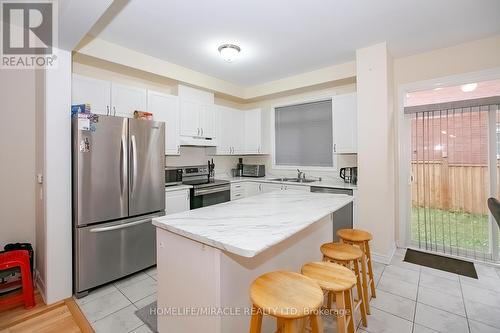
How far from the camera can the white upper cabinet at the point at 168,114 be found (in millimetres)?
→ 3286

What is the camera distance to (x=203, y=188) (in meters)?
3.56

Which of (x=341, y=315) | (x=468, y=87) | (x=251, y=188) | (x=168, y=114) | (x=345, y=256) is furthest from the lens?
(x=251, y=188)

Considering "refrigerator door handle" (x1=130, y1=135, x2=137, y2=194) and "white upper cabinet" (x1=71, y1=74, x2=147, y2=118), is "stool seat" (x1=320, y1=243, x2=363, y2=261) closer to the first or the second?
"refrigerator door handle" (x1=130, y1=135, x2=137, y2=194)

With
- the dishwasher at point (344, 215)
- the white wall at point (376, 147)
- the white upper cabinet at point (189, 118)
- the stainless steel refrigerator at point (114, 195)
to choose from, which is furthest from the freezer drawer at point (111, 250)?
the white wall at point (376, 147)

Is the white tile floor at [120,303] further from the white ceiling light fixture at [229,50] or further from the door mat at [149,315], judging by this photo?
the white ceiling light fixture at [229,50]

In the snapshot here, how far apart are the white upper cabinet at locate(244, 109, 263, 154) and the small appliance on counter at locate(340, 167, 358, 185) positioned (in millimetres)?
1647

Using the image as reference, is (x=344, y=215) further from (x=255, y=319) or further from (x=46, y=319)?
(x=46, y=319)

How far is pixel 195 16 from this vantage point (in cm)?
231

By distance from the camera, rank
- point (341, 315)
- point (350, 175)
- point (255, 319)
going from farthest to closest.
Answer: point (350, 175)
point (341, 315)
point (255, 319)

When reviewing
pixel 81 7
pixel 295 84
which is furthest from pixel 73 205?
pixel 295 84

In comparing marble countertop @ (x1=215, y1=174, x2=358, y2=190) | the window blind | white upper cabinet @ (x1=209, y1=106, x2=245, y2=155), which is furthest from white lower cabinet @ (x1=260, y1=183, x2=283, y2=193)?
white upper cabinet @ (x1=209, y1=106, x2=245, y2=155)

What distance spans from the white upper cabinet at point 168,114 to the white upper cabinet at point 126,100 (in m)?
0.11

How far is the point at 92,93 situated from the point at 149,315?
8.02 feet

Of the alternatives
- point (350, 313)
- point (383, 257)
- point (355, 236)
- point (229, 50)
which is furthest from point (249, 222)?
point (383, 257)
